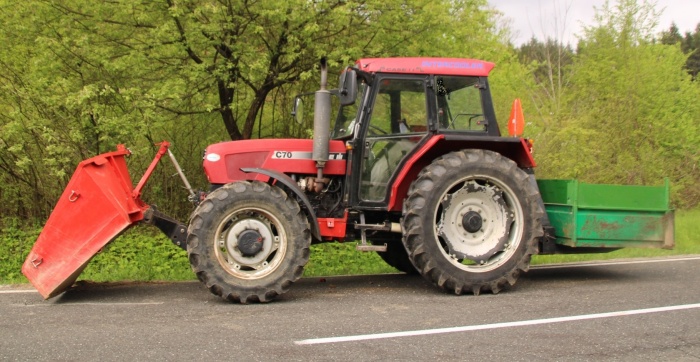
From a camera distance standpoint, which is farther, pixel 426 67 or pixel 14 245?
pixel 14 245

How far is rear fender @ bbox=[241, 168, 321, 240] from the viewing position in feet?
22.4

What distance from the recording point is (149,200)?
1285cm

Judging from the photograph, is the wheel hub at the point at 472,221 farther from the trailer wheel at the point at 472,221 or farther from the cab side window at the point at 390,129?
the cab side window at the point at 390,129

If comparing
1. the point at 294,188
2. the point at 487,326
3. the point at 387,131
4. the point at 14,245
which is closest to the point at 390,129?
the point at 387,131

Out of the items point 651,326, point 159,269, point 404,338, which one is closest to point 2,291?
point 159,269

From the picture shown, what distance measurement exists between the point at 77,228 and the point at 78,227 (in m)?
0.01

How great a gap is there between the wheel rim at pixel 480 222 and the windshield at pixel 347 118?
1.26 m

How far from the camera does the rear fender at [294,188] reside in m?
6.83

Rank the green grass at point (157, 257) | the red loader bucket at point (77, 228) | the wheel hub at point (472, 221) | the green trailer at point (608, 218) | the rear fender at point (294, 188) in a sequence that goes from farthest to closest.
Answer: the green grass at point (157, 257), the green trailer at point (608, 218), the wheel hub at point (472, 221), the rear fender at point (294, 188), the red loader bucket at point (77, 228)

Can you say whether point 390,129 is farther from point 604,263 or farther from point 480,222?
point 604,263

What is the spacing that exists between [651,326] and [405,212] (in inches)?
98.3

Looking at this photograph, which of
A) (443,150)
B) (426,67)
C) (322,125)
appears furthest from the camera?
(443,150)

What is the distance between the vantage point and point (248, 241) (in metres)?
6.75

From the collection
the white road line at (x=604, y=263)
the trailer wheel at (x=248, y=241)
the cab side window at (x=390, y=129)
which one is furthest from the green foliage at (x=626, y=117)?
the trailer wheel at (x=248, y=241)
